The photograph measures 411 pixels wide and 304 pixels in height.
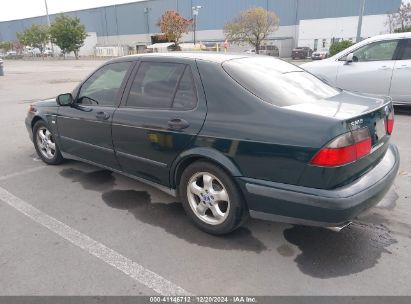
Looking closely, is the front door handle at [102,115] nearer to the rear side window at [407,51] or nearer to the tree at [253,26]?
the rear side window at [407,51]

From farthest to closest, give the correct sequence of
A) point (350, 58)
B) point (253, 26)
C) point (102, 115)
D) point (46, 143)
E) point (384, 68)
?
point (253, 26) < point (350, 58) < point (384, 68) < point (46, 143) < point (102, 115)

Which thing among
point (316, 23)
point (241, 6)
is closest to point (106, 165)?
point (316, 23)

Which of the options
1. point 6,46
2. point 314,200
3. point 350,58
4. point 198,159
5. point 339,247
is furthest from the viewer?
point 6,46

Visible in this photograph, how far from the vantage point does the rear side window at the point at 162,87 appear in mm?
3246

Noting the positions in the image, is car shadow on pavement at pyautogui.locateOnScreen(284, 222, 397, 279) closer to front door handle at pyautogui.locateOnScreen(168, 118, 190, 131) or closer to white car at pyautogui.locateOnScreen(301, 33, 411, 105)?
front door handle at pyautogui.locateOnScreen(168, 118, 190, 131)

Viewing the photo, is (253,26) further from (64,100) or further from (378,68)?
(64,100)

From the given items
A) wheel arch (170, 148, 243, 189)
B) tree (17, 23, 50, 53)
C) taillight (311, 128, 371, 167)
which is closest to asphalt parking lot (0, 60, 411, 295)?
wheel arch (170, 148, 243, 189)

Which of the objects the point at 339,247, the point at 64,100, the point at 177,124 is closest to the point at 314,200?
the point at 339,247

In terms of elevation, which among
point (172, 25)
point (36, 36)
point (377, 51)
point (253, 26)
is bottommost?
point (377, 51)

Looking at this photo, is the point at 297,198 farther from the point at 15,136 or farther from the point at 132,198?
the point at 15,136

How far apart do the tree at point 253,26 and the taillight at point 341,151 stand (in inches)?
1971

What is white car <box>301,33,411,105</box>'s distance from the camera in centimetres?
759

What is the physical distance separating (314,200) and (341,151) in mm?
397

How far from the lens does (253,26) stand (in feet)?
165
